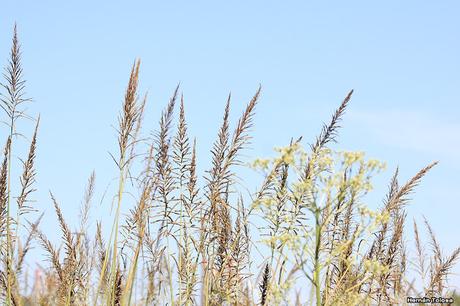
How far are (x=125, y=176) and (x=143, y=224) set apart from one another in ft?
1.13

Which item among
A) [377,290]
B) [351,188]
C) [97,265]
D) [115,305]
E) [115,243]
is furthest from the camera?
[97,265]

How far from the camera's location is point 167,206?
492 cm

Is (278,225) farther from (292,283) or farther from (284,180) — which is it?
(292,283)

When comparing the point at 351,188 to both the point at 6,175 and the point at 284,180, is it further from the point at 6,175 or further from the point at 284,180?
the point at 6,175

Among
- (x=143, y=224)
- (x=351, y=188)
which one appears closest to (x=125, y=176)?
(x=143, y=224)

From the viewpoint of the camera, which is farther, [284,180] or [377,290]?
[377,290]

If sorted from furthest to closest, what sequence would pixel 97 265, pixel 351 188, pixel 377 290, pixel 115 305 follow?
pixel 97 265, pixel 377 290, pixel 115 305, pixel 351 188

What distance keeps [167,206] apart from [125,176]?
445 mm

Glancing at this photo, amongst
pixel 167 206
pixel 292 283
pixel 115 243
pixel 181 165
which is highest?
pixel 181 165

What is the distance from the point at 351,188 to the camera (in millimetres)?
3260

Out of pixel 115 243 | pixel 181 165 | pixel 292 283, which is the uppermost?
pixel 181 165

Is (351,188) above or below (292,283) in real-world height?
above

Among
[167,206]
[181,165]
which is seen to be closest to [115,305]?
[167,206]

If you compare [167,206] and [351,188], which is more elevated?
[167,206]
